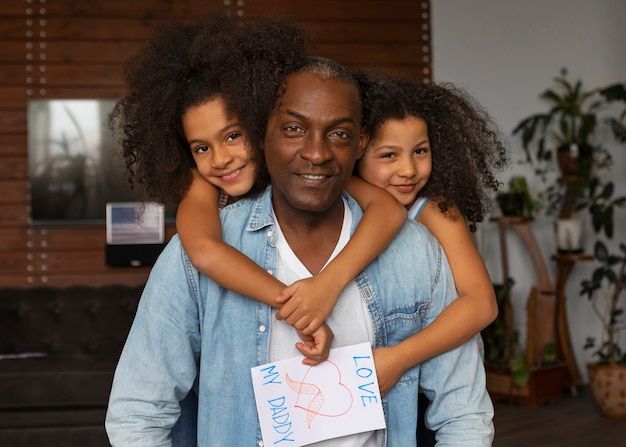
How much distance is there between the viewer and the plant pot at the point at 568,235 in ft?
17.8

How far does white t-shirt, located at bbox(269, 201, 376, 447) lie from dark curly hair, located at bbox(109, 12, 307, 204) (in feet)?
0.70

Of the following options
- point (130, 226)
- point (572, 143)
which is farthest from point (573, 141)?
point (130, 226)

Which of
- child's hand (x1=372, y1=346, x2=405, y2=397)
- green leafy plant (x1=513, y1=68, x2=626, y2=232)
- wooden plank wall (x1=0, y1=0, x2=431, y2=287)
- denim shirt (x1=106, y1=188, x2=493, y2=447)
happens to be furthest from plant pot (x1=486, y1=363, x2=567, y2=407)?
child's hand (x1=372, y1=346, x2=405, y2=397)

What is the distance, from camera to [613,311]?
5023mm

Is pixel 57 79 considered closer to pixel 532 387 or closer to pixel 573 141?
pixel 573 141

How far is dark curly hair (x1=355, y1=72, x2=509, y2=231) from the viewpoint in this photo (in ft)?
5.49

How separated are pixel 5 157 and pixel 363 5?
2.69 meters

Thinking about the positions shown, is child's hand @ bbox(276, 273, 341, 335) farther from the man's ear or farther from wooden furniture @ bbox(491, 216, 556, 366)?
wooden furniture @ bbox(491, 216, 556, 366)

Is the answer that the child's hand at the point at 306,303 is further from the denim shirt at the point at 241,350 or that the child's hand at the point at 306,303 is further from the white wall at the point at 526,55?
the white wall at the point at 526,55

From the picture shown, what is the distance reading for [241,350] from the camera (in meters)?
1.39

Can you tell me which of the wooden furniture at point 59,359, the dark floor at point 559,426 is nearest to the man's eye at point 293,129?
the wooden furniture at point 59,359

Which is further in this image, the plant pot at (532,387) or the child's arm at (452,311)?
the plant pot at (532,387)

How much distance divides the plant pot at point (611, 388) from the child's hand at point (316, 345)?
389 centimetres

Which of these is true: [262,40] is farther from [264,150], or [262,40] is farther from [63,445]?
[63,445]
